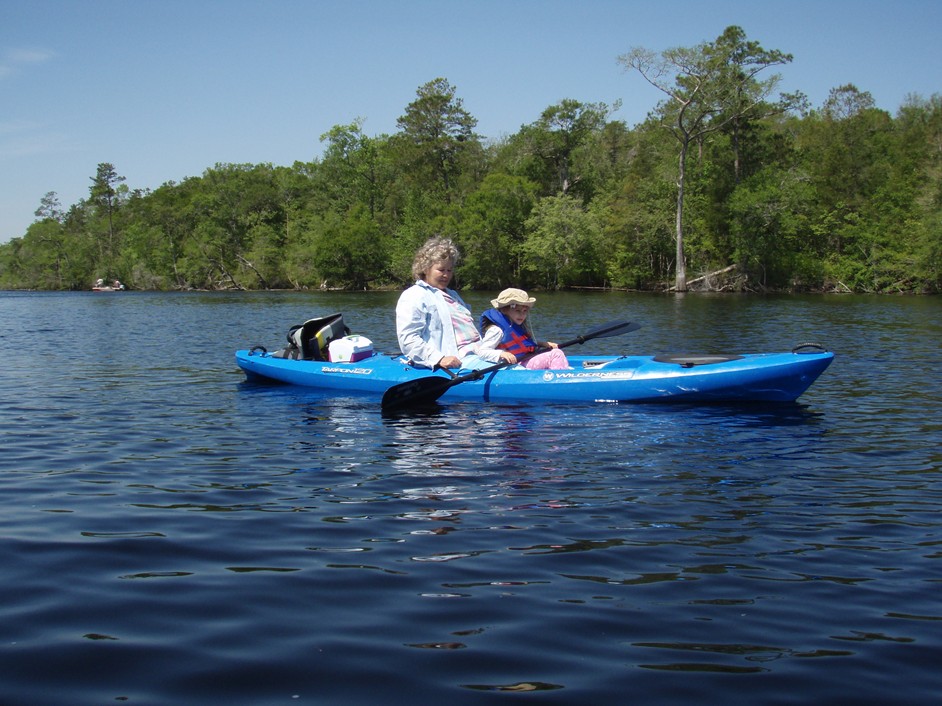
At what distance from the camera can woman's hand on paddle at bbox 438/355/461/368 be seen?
8.74 metres

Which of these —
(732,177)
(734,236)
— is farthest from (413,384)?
(732,177)

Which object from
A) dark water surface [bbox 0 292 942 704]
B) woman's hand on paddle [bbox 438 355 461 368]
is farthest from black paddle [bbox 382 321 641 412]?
dark water surface [bbox 0 292 942 704]

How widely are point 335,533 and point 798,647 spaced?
2.45 metres

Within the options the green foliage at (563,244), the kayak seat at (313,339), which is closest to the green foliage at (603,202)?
the green foliage at (563,244)

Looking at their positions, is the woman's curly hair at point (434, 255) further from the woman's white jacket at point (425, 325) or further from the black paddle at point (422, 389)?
the black paddle at point (422, 389)

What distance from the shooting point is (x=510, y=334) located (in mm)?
9266

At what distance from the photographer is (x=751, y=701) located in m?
2.74

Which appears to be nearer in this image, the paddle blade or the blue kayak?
the blue kayak

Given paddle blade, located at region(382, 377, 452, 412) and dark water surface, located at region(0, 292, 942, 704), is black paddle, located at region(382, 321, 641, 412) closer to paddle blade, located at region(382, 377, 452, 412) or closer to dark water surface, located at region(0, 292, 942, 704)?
paddle blade, located at region(382, 377, 452, 412)

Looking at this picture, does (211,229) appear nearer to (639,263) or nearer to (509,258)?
(509,258)

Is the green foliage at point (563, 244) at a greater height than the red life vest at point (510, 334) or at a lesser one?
greater

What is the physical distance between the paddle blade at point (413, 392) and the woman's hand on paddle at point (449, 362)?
0.64 ft

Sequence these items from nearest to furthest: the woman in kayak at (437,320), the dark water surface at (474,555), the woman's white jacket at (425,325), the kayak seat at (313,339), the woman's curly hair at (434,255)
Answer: the dark water surface at (474,555), the woman's curly hair at (434,255), the woman in kayak at (437,320), the woman's white jacket at (425,325), the kayak seat at (313,339)

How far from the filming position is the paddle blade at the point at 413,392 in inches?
345
